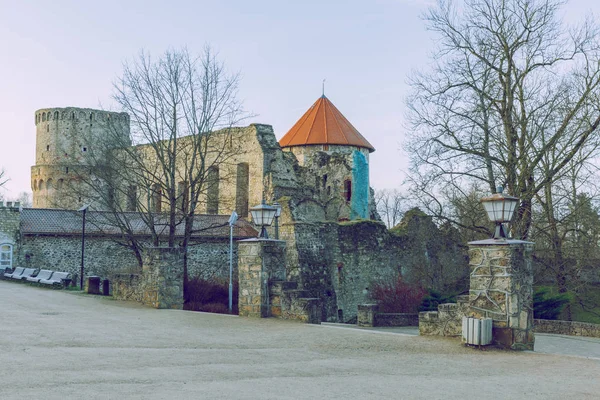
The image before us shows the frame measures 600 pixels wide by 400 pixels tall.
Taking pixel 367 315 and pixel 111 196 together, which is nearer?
pixel 367 315

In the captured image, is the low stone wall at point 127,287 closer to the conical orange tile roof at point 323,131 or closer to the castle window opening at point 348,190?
the castle window opening at point 348,190

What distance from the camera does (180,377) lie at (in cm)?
830

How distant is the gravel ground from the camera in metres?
7.75

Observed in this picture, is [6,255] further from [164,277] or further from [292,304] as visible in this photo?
[292,304]

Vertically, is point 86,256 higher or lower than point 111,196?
lower

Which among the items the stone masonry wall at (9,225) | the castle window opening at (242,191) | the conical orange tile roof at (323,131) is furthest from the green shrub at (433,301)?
the stone masonry wall at (9,225)

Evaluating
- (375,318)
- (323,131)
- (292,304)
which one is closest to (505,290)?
(292,304)

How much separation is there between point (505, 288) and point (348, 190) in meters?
28.8

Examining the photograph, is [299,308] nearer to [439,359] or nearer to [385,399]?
[439,359]

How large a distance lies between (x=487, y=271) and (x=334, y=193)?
2835 cm

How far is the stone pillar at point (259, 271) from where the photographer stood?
49.3 feet

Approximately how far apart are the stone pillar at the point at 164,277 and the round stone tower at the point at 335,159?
2258 centimetres

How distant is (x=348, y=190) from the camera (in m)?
40.0

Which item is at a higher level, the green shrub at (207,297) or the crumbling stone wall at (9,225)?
the crumbling stone wall at (9,225)
